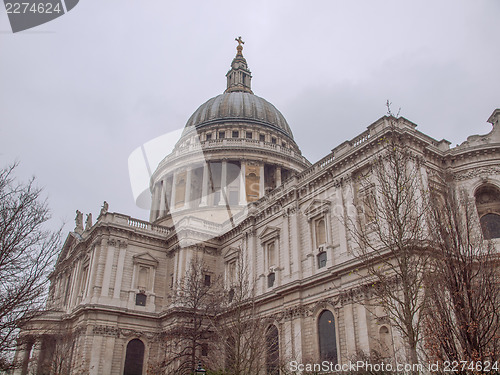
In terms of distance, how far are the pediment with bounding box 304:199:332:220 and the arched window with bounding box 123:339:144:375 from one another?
18553 millimetres

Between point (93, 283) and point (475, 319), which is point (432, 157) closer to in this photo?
point (475, 319)

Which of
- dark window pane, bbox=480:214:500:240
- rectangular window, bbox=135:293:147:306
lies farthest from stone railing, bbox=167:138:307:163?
dark window pane, bbox=480:214:500:240

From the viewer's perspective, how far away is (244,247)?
3797 cm

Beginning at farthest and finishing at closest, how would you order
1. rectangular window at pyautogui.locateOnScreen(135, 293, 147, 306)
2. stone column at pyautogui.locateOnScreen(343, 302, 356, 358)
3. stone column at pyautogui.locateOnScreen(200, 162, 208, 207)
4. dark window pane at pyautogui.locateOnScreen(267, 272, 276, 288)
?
1. stone column at pyautogui.locateOnScreen(200, 162, 208, 207)
2. rectangular window at pyautogui.locateOnScreen(135, 293, 147, 306)
3. dark window pane at pyautogui.locateOnScreen(267, 272, 276, 288)
4. stone column at pyautogui.locateOnScreen(343, 302, 356, 358)

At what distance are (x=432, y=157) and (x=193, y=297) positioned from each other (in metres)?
18.2

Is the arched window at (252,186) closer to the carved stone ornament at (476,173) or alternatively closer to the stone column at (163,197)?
the stone column at (163,197)

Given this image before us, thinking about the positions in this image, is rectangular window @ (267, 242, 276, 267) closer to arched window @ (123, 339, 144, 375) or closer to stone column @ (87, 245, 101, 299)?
arched window @ (123, 339, 144, 375)

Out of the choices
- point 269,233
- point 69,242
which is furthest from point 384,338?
point 69,242

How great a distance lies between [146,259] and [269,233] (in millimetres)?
12942

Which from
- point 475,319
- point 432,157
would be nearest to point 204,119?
point 432,157

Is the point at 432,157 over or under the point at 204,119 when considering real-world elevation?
under

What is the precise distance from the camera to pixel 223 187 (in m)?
51.8

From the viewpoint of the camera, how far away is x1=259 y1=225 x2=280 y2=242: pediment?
Result: 34469 millimetres

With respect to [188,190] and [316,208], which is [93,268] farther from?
[316,208]
